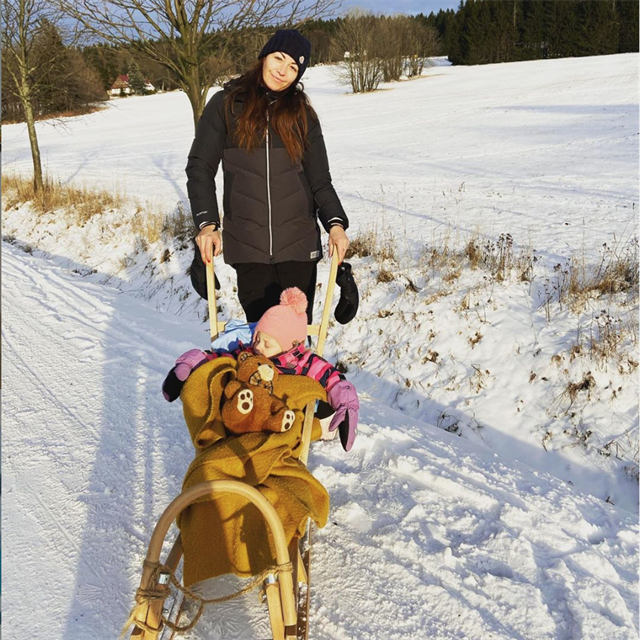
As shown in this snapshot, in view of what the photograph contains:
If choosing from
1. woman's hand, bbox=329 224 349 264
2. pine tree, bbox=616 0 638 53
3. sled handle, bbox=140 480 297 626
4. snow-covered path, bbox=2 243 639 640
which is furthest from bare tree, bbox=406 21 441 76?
sled handle, bbox=140 480 297 626

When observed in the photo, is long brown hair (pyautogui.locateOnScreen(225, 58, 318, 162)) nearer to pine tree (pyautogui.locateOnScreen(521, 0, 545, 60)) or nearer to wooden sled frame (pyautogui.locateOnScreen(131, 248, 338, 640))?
wooden sled frame (pyautogui.locateOnScreen(131, 248, 338, 640))

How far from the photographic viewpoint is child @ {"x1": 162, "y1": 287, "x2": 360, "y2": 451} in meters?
2.62

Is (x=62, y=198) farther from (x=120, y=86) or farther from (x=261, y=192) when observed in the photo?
(x=120, y=86)

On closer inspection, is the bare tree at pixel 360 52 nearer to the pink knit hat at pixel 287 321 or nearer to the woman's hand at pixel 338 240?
the woman's hand at pixel 338 240

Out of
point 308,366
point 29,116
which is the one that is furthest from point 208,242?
point 29,116

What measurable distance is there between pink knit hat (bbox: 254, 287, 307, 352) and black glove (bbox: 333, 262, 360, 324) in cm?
48

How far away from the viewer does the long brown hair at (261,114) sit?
2826 mm

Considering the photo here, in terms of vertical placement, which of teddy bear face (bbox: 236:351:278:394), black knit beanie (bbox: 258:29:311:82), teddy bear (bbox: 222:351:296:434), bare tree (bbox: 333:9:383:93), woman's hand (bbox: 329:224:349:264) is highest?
bare tree (bbox: 333:9:383:93)

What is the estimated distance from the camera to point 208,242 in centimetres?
282

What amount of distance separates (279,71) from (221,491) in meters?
1.99

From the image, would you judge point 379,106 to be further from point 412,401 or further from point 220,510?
point 220,510

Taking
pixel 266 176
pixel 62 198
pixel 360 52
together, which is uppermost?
pixel 360 52

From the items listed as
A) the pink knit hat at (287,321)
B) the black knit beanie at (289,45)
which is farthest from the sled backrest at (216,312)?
the black knit beanie at (289,45)

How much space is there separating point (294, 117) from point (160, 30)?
16.5 ft
